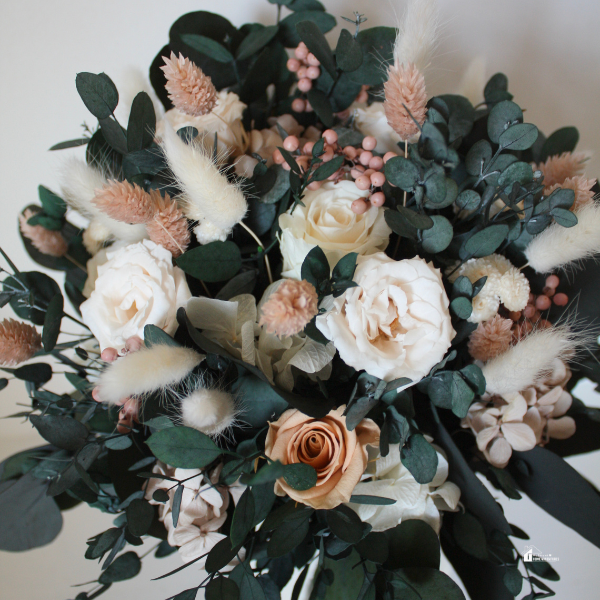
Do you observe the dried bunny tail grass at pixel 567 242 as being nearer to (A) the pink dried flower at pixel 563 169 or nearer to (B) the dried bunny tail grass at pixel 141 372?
(A) the pink dried flower at pixel 563 169

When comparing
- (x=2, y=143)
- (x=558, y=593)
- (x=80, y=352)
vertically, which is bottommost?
(x=558, y=593)

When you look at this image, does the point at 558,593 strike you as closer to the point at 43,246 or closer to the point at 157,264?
the point at 157,264

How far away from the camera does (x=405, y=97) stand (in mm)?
415

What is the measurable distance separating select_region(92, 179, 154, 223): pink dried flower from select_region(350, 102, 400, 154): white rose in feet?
0.99

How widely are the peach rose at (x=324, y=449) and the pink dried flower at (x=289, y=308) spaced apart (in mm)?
147

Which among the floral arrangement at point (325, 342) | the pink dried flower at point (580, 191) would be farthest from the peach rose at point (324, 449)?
the pink dried flower at point (580, 191)

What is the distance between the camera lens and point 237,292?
479 mm

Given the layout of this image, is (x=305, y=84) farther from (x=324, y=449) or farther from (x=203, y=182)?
(x=324, y=449)

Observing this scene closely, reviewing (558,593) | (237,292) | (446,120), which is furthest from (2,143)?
(558,593)

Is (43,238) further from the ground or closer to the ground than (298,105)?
closer to the ground

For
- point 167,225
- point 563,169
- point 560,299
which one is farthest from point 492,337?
point 167,225

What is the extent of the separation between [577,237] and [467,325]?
14 centimetres

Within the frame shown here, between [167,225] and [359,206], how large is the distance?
20 cm

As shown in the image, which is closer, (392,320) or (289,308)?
(289,308)
